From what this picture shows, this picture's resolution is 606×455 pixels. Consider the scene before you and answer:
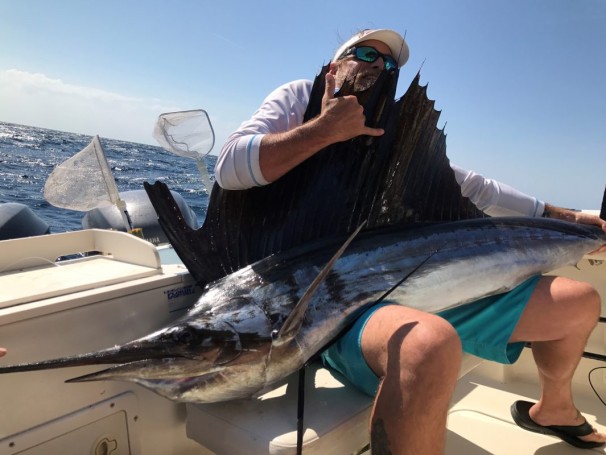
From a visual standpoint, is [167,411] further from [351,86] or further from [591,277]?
[591,277]

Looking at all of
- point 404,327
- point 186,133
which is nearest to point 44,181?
point 186,133

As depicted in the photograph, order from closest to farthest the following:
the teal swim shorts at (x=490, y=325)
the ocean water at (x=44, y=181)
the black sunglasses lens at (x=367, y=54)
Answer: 1. the teal swim shorts at (x=490, y=325)
2. the black sunglasses lens at (x=367, y=54)
3. the ocean water at (x=44, y=181)

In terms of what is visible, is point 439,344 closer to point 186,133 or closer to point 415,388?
point 415,388

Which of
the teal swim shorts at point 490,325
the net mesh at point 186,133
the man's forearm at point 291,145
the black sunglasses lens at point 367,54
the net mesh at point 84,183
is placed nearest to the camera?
the man's forearm at point 291,145

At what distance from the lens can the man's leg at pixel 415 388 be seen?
103 cm

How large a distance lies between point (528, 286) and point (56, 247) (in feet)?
5.61

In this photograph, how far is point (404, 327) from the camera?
1.13 m

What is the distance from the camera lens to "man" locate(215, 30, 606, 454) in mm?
1052

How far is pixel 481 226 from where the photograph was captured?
65.2 inches

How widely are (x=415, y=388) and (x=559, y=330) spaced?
2.60ft

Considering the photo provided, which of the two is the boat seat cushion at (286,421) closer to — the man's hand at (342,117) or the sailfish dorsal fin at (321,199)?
the sailfish dorsal fin at (321,199)

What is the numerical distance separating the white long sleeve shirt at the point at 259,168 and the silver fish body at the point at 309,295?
29 cm

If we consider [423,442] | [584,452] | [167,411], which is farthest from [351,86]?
[584,452]

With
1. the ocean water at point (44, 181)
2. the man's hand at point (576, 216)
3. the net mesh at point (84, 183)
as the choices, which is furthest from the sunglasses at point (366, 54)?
the ocean water at point (44, 181)
